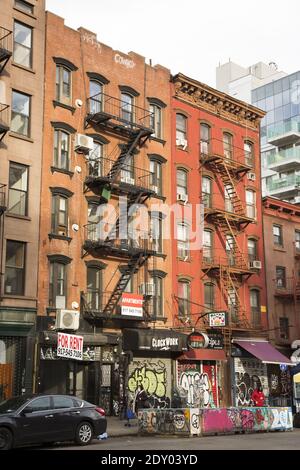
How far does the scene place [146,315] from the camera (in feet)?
104

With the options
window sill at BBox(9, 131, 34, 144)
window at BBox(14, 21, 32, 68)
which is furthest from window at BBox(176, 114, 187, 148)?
window sill at BBox(9, 131, 34, 144)

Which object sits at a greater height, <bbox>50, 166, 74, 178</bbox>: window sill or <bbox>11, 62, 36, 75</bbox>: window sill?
<bbox>11, 62, 36, 75</bbox>: window sill

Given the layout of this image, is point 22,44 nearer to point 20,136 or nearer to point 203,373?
point 20,136

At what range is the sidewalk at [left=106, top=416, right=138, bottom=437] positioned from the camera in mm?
22938

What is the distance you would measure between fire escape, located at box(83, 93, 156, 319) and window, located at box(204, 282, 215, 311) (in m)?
5.04

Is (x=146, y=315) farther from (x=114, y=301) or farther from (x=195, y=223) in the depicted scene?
(x=195, y=223)

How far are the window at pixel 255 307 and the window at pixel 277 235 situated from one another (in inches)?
174

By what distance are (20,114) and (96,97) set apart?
5087 mm

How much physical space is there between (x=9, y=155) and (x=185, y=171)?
11831mm

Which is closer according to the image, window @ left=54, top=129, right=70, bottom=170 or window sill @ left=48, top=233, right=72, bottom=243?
window sill @ left=48, top=233, right=72, bottom=243

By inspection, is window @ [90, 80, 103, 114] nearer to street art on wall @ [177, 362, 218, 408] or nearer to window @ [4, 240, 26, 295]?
window @ [4, 240, 26, 295]

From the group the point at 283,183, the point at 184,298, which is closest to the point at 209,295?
the point at 184,298
